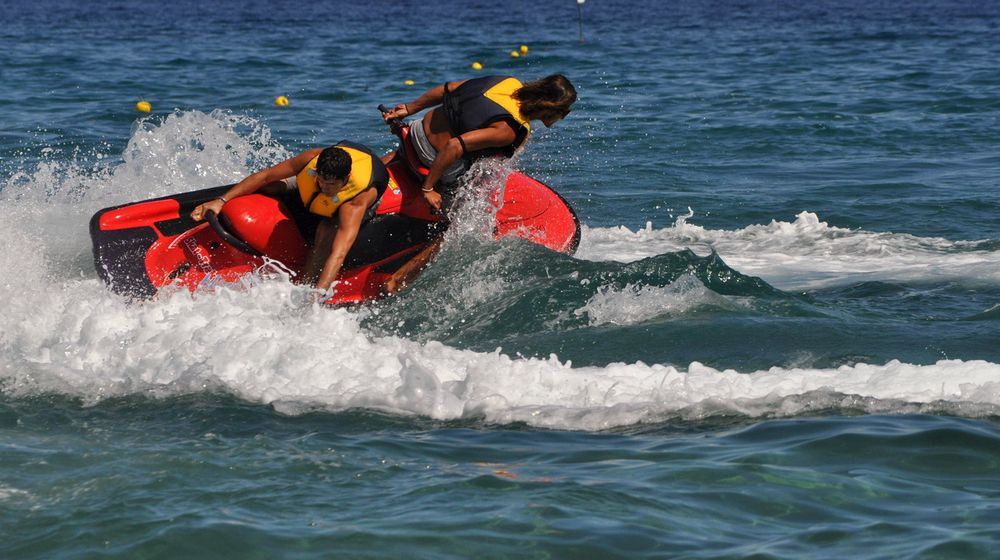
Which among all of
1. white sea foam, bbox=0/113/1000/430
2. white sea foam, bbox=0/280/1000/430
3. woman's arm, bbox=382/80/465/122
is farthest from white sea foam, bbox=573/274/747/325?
woman's arm, bbox=382/80/465/122

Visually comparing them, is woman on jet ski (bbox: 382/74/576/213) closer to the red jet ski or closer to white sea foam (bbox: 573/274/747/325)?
the red jet ski

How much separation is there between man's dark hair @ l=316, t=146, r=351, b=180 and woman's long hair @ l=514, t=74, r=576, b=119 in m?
1.12

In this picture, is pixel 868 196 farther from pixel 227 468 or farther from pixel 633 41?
pixel 633 41

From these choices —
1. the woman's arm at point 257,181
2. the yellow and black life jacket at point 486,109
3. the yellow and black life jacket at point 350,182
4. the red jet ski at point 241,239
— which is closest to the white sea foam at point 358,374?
the red jet ski at point 241,239

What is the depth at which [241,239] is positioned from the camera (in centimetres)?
746

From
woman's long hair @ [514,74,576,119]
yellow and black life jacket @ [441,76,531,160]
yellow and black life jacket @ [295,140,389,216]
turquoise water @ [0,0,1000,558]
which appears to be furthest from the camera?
yellow and black life jacket @ [441,76,531,160]

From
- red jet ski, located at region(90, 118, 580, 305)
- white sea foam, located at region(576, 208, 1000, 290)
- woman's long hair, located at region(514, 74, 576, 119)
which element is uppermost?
woman's long hair, located at region(514, 74, 576, 119)

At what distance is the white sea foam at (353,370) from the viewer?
19.1 ft

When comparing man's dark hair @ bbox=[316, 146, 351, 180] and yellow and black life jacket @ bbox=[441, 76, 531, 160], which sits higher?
yellow and black life jacket @ bbox=[441, 76, 531, 160]

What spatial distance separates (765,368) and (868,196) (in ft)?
18.0

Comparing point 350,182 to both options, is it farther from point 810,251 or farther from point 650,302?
point 810,251

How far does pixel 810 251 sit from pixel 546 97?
340 centimetres

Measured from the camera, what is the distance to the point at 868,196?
1150cm

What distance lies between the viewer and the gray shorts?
7496mm
